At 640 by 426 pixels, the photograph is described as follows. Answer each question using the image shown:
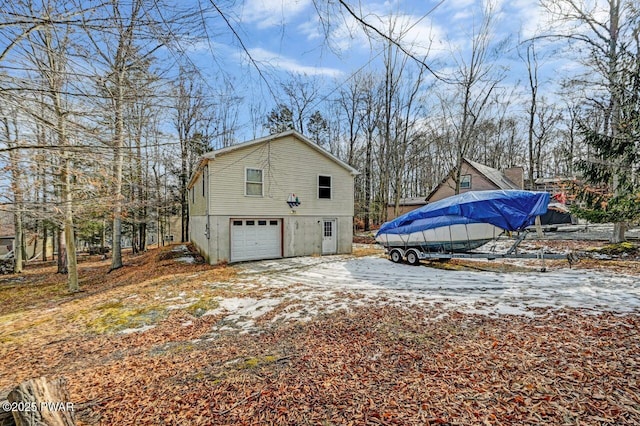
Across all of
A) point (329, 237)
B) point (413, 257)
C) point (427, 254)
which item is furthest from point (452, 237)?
point (329, 237)

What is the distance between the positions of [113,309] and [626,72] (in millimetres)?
15337

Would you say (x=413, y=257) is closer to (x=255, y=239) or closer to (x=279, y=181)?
(x=279, y=181)

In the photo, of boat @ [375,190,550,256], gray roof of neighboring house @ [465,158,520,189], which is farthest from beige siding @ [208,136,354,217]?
gray roof of neighboring house @ [465,158,520,189]

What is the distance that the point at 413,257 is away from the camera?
11.4 m

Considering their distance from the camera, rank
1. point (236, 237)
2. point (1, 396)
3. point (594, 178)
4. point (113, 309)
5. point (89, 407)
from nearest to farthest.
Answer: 1. point (1, 396)
2. point (89, 407)
3. point (113, 309)
4. point (594, 178)
5. point (236, 237)

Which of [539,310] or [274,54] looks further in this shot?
[539,310]

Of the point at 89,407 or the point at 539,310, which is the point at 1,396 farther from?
the point at 539,310

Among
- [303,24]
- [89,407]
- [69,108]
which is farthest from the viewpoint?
[69,108]

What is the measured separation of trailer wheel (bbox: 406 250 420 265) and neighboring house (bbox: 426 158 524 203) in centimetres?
1737

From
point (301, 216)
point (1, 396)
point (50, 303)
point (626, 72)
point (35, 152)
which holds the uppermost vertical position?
point (626, 72)

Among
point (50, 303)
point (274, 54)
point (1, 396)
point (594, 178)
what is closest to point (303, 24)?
point (274, 54)

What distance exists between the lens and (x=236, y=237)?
13039mm

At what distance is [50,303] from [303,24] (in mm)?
10448

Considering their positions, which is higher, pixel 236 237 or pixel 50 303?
pixel 236 237
